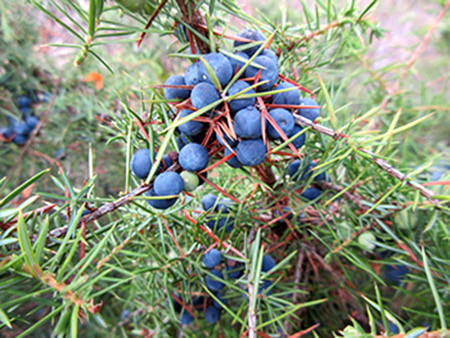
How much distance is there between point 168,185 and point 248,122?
95mm

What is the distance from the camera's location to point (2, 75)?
891 millimetres

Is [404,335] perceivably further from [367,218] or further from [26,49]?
[26,49]

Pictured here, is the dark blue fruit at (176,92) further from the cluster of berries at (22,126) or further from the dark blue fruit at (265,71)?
the cluster of berries at (22,126)

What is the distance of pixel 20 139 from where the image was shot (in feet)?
2.91

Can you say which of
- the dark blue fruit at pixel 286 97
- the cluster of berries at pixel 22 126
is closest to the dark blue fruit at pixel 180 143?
the dark blue fruit at pixel 286 97

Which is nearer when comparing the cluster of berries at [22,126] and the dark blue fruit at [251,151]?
the dark blue fruit at [251,151]

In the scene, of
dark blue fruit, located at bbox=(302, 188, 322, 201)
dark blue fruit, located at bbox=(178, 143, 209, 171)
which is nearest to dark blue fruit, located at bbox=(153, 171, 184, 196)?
dark blue fruit, located at bbox=(178, 143, 209, 171)

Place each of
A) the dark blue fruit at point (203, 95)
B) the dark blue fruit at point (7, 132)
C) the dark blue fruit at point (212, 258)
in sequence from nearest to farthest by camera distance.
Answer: the dark blue fruit at point (203, 95) → the dark blue fruit at point (212, 258) → the dark blue fruit at point (7, 132)

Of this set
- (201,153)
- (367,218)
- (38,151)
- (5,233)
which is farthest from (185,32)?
(38,151)

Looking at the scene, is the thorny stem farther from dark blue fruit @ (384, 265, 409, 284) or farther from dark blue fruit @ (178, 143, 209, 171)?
dark blue fruit @ (384, 265, 409, 284)

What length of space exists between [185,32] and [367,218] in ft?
1.19

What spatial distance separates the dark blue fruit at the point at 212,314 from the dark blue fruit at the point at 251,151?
1.03 feet

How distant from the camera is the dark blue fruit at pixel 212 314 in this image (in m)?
0.48

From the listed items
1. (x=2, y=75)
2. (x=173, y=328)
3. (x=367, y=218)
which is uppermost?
(x=2, y=75)
